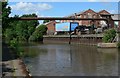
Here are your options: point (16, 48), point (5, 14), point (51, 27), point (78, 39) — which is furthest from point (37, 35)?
point (5, 14)

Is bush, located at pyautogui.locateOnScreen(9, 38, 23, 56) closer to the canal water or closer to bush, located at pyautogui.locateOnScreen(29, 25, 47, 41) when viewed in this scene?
the canal water

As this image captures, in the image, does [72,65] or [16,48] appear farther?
[16,48]

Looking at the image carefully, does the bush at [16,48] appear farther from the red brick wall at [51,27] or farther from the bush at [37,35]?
the red brick wall at [51,27]

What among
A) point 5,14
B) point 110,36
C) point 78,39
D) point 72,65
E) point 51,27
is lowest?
point 72,65

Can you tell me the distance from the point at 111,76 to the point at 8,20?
33.8 meters

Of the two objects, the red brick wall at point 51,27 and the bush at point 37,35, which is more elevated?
the red brick wall at point 51,27

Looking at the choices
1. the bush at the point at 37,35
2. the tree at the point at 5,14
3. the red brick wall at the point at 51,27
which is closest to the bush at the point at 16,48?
the tree at the point at 5,14

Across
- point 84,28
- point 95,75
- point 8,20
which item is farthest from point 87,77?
point 84,28

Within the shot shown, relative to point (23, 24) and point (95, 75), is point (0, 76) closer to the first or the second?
point (95, 75)

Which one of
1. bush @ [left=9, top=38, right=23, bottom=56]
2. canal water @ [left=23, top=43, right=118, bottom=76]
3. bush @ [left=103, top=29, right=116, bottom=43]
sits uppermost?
bush @ [left=103, top=29, right=116, bottom=43]

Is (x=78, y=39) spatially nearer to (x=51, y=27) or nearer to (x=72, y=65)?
(x=51, y=27)

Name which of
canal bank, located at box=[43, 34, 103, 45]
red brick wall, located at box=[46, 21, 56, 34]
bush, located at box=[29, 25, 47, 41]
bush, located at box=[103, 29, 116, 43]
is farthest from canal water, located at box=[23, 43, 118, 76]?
red brick wall, located at box=[46, 21, 56, 34]

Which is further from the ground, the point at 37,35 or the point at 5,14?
the point at 5,14

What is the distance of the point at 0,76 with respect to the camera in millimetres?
21984
